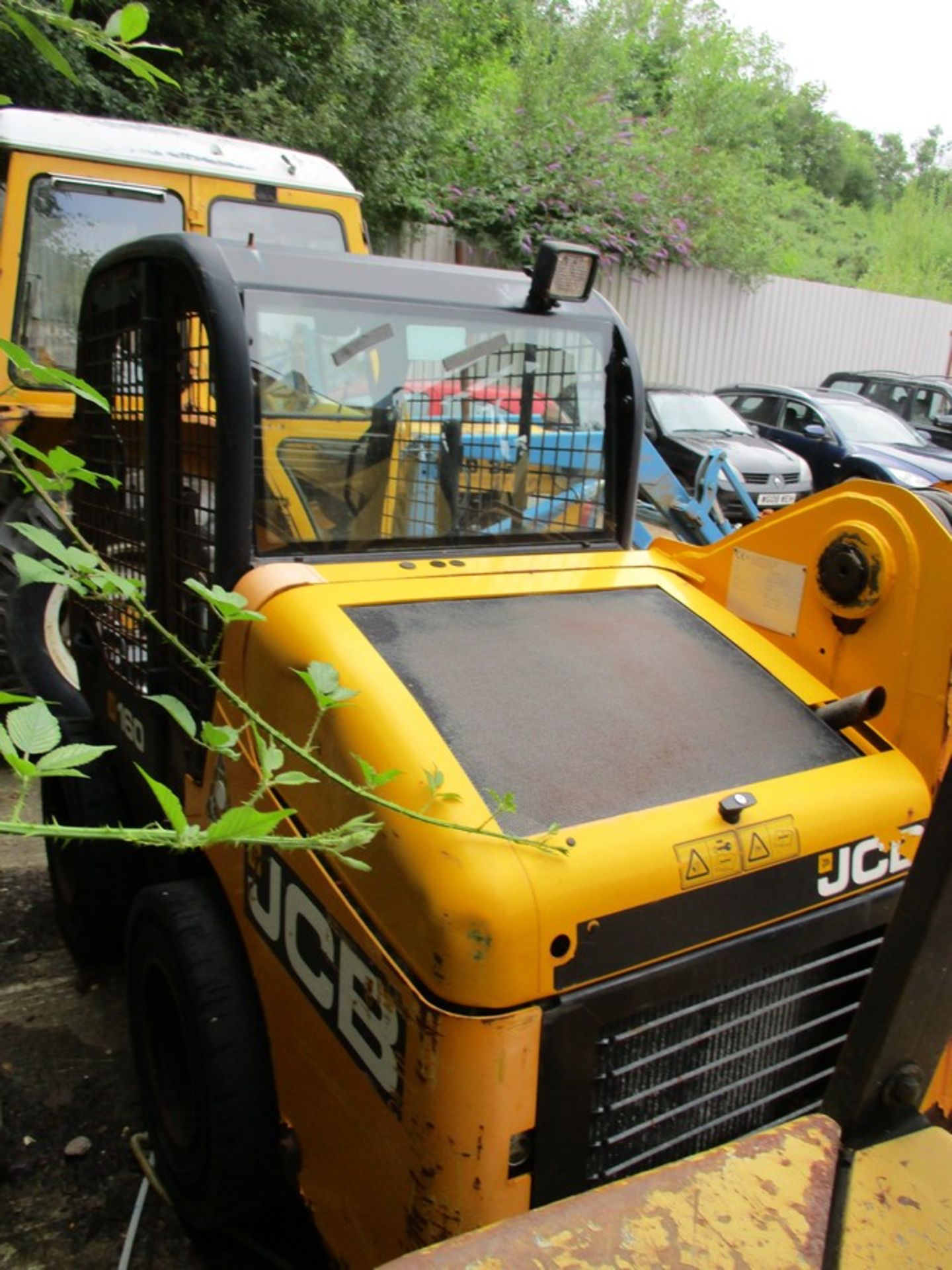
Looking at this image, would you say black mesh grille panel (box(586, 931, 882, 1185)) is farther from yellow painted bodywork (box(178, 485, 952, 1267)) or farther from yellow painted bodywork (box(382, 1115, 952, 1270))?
yellow painted bodywork (box(382, 1115, 952, 1270))

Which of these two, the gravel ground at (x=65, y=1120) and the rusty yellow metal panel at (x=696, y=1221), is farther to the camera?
the gravel ground at (x=65, y=1120)

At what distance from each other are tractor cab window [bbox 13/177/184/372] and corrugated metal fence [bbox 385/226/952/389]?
742 cm

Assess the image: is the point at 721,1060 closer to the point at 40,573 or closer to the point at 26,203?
the point at 40,573

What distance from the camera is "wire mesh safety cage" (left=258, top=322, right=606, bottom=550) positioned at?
7.34 ft

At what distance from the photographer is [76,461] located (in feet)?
4.88

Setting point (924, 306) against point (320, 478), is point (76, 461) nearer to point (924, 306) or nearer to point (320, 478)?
point (320, 478)

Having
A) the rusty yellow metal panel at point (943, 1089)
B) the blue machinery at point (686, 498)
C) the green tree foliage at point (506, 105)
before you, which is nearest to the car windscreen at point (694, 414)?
the green tree foliage at point (506, 105)

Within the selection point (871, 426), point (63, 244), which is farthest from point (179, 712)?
point (871, 426)

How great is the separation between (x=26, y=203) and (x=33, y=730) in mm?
4251

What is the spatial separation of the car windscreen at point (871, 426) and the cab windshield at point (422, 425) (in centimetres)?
1001

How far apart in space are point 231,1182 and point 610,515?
5.93 ft

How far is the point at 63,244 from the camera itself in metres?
4.61

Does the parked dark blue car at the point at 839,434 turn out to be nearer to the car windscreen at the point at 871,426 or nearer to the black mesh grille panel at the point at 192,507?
the car windscreen at the point at 871,426

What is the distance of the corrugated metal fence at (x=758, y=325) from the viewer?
1447 centimetres
